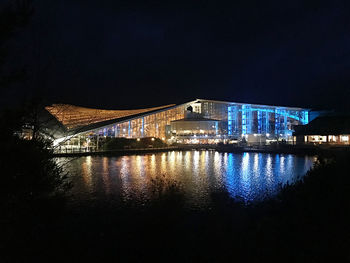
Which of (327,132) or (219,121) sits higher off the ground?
(219,121)

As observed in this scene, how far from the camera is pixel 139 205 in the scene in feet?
23.2

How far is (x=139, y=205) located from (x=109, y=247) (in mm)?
2602

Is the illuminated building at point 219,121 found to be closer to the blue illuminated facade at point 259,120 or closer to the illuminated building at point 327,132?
the blue illuminated facade at point 259,120

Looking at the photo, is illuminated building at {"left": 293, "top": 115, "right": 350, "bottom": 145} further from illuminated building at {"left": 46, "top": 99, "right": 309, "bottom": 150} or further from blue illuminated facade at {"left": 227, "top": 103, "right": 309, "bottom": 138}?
illuminated building at {"left": 46, "top": 99, "right": 309, "bottom": 150}

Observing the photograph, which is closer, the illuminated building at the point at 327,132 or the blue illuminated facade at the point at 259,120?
the illuminated building at the point at 327,132

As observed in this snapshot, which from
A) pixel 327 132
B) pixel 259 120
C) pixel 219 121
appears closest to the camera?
pixel 327 132

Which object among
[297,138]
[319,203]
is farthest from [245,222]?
[297,138]

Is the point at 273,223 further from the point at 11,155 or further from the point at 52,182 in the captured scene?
the point at 11,155

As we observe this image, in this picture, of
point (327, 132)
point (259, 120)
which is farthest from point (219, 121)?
point (327, 132)

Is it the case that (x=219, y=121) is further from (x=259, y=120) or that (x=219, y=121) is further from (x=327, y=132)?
(x=327, y=132)

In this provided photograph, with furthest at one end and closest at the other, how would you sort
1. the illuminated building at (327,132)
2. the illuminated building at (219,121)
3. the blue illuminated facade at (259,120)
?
the blue illuminated facade at (259,120), the illuminated building at (219,121), the illuminated building at (327,132)

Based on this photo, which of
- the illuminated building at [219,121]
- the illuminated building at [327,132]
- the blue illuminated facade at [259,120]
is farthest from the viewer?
the blue illuminated facade at [259,120]

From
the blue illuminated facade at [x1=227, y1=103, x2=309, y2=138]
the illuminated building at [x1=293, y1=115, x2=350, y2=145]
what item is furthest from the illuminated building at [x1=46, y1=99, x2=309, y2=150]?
the illuminated building at [x1=293, y1=115, x2=350, y2=145]

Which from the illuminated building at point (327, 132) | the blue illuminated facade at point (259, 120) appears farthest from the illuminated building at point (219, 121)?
the illuminated building at point (327, 132)
